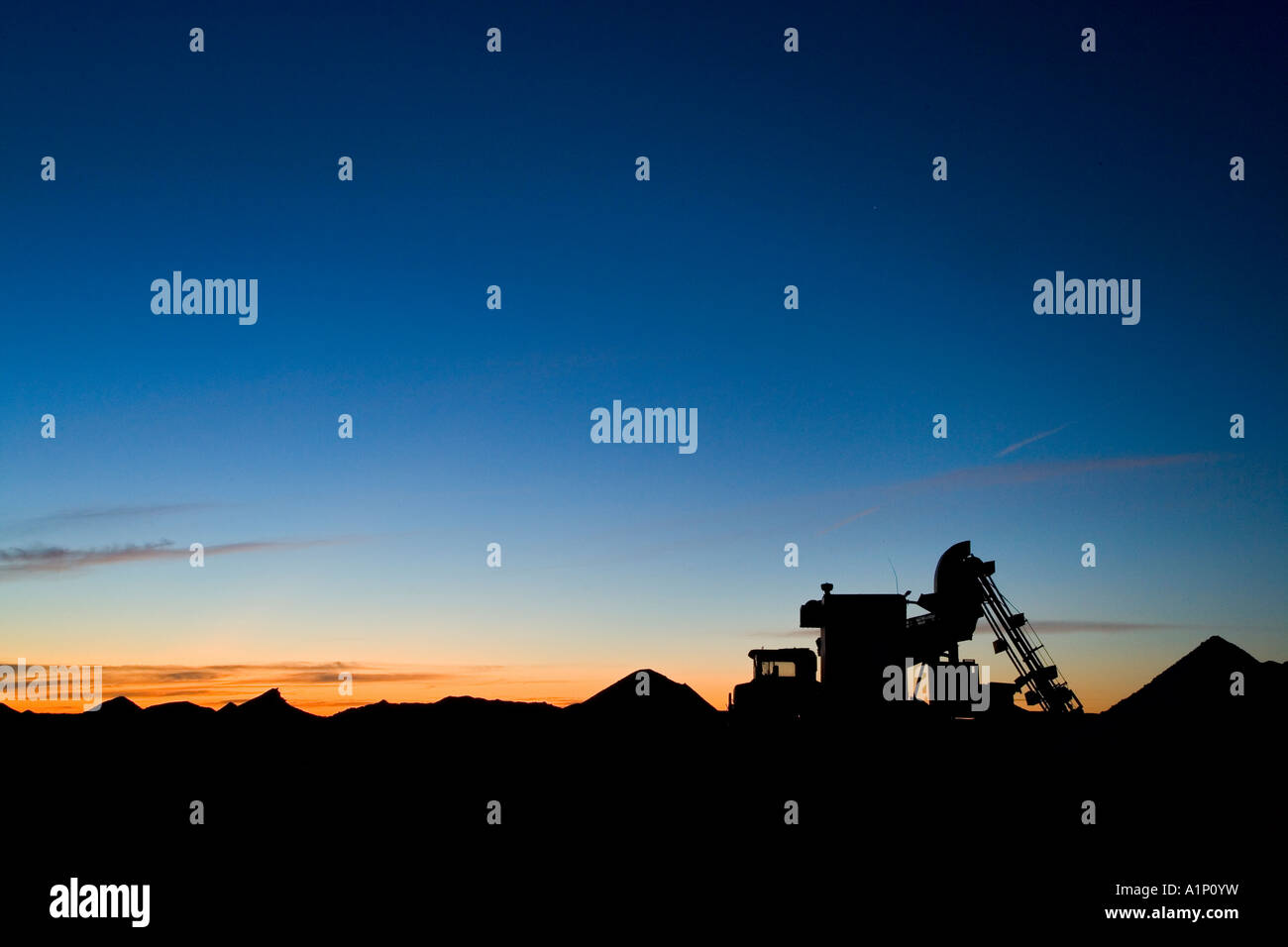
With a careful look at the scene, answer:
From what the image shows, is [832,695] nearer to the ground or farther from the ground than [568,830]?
farther from the ground

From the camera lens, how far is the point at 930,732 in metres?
33.2

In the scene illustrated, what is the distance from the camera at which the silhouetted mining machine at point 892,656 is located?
3262 centimetres

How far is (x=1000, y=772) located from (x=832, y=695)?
22.8 ft

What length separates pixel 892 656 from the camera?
35219 mm

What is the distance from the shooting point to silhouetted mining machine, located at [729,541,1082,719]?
107 ft
